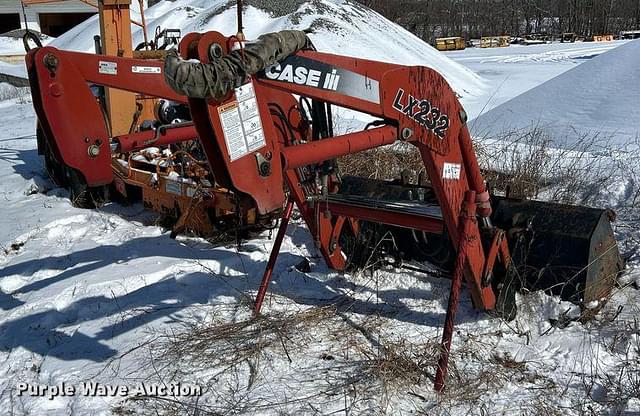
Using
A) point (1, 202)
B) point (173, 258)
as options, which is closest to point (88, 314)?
point (173, 258)

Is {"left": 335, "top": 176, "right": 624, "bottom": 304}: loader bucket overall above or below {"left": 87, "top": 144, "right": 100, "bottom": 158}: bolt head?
below

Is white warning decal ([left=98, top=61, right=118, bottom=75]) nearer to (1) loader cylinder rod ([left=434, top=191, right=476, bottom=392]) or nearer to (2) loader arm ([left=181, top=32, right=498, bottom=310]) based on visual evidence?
(2) loader arm ([left=181, top=32, right=498, bottom=310])

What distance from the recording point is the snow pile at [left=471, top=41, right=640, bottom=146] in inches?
323

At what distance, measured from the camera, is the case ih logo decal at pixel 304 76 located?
2.77 m

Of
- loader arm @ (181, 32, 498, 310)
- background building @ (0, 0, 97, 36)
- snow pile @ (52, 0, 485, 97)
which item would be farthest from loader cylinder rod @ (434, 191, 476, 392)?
background building @ (0, 0, 97, 36)

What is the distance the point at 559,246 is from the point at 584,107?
18.2ft

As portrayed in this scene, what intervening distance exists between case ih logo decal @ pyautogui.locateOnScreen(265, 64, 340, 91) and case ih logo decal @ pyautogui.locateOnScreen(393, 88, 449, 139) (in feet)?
1.34

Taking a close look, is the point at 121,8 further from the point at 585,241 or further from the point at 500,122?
the point at 585,241

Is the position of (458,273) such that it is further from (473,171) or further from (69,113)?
(69,113)

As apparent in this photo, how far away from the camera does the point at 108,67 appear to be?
407cm

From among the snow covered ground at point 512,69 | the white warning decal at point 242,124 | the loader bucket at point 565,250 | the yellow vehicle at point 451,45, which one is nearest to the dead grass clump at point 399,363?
the loader bucket at point 565,250

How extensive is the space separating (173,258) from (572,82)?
779 cm

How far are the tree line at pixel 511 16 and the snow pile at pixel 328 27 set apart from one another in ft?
70.4

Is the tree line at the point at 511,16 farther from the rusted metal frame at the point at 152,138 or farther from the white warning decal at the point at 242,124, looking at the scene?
the white warning decal at the point at 242,124
